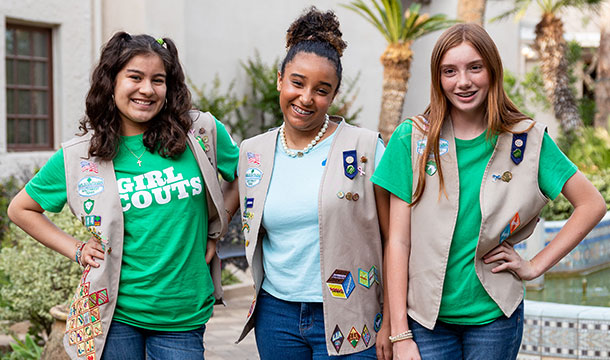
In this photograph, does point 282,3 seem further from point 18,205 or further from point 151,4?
point 18,205

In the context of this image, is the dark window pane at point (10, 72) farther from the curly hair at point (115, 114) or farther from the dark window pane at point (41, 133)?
Result: the curly hair at point (115, 114)

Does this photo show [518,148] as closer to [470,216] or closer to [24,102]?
[470,216]

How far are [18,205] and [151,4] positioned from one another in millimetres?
7879

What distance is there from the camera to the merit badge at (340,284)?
2508mm

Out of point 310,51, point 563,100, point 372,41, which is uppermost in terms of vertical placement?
→ point 372,41

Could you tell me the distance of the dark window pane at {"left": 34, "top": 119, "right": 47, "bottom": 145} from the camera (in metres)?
9.56

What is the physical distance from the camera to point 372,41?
1430cm

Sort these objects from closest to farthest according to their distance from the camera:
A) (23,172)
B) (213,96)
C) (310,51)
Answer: (310,51)
(23,172)
(213,96)

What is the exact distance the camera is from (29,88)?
9.41 metres

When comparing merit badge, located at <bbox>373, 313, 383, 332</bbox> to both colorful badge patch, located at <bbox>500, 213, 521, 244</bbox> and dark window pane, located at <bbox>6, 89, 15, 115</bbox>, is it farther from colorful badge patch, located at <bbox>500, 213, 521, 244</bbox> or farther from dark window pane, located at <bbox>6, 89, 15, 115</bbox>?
dark window pane, located at <bbox>6, 89, 15, 115</bbox>

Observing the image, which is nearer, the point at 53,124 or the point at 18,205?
the point at 18,205

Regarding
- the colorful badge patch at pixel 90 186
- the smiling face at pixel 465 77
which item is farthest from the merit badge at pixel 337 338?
the colorful badge patch at pixel 90 186

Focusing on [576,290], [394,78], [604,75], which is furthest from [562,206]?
[604,75]

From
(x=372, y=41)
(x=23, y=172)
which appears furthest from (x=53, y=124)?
(x=372, y=41)
